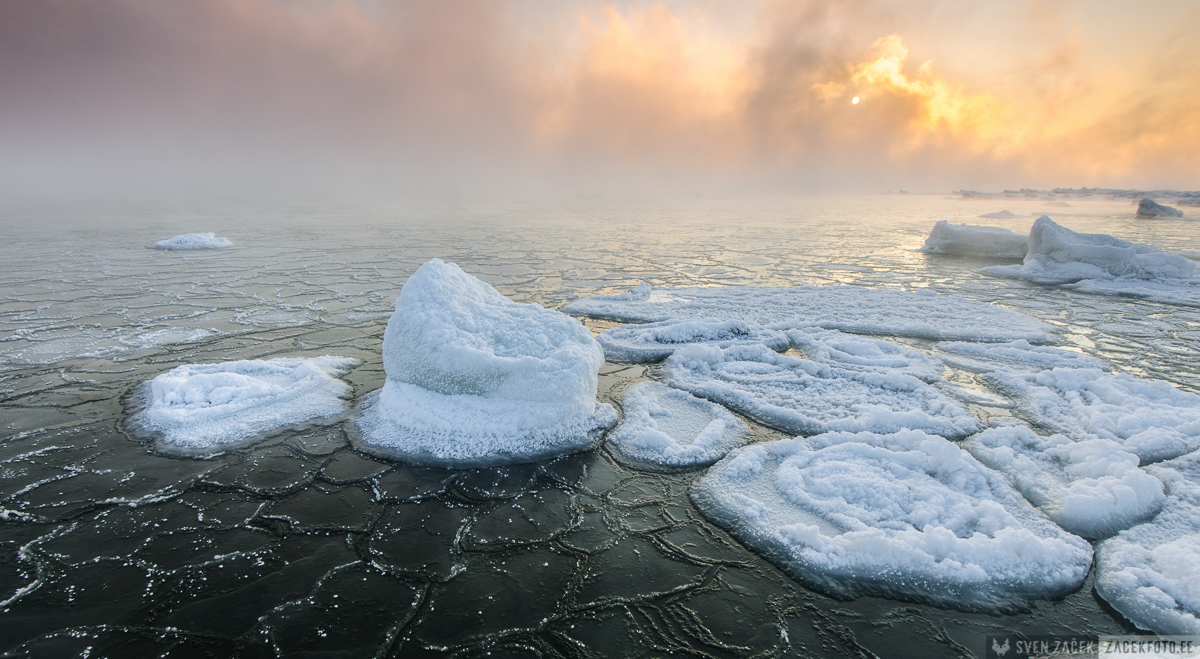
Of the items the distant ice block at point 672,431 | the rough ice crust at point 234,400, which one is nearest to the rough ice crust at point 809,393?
the distant ice block at point 672,431

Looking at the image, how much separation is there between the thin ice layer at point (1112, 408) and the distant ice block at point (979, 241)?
29.6ft

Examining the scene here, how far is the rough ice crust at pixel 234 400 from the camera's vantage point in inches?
136

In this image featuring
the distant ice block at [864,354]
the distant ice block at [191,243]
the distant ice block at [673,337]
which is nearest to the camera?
the distant ice block at [864,354]

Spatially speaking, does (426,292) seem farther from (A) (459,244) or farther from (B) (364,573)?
(A) (459,244)

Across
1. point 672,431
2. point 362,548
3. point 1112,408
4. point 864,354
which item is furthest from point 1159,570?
point 362,548

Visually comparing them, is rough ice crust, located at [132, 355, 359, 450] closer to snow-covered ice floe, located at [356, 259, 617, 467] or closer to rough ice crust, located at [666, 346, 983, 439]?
snow-covered ice floe, located at [356, 259, 617, 467]

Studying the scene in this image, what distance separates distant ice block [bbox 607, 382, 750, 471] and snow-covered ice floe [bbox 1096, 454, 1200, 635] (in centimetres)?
173

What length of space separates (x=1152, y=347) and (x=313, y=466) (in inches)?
295

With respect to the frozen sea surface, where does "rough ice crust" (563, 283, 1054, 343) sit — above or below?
above

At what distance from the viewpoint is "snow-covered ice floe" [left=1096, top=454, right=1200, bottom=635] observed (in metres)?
2.04

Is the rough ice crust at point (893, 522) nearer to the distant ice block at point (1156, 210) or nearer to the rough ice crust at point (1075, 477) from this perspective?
the rough ice crust at point (1075, 477)

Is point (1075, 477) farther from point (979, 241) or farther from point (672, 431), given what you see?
point (979, 241)

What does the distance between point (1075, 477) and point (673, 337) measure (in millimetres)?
3208

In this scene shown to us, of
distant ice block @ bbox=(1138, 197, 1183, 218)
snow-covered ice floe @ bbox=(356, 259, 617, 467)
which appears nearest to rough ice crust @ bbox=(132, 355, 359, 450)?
snow-covered ice floe @ bbox=(356, 259, 617, 467)
